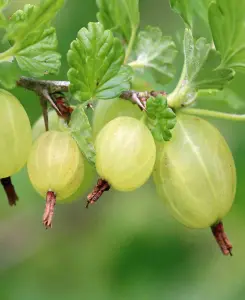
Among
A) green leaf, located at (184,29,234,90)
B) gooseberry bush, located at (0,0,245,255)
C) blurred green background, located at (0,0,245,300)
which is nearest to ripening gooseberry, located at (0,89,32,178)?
gooseberry bush, located at (0,0,245,255)

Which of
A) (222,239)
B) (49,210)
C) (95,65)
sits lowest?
(222,239)

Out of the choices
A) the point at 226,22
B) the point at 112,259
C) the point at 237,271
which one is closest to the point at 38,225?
the point at 112,259

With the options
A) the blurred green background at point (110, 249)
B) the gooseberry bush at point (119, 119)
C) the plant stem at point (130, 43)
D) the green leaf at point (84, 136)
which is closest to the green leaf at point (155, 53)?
the plant stem at point (130, 43)

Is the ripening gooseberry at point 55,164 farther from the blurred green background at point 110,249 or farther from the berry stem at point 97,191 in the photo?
the blurred green background at point 110,249

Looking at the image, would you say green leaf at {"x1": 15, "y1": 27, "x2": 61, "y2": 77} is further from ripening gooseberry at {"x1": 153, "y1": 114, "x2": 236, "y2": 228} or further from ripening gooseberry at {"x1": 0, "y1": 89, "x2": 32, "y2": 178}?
ripening gooseberry at {"x1": 153, "y1": 114, "x2": 236, "y2": 228}

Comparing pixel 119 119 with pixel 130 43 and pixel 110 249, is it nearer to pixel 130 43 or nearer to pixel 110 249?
pixel 130 43

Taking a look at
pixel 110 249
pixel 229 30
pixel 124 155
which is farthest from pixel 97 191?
pixel 110 249
